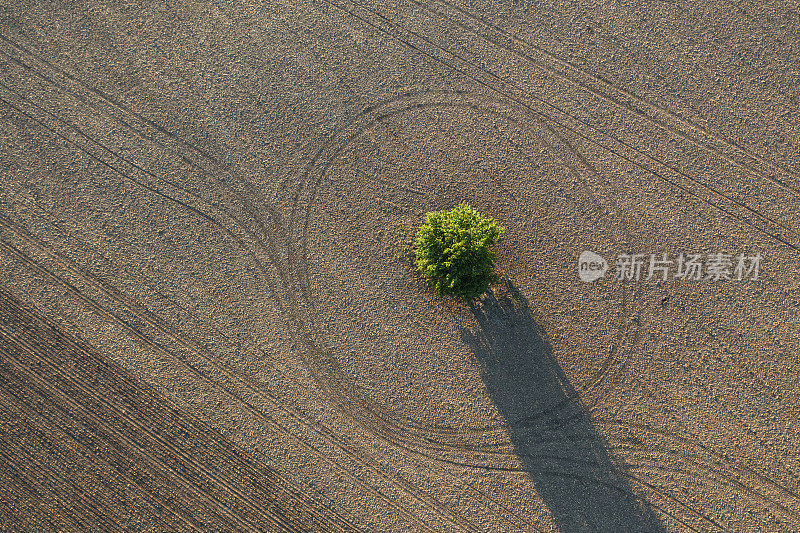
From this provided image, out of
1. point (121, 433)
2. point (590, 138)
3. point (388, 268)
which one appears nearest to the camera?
point (121, 433)

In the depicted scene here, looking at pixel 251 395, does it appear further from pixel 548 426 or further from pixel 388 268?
pixel 548 426

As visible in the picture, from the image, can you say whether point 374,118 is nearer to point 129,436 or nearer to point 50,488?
point 129,436

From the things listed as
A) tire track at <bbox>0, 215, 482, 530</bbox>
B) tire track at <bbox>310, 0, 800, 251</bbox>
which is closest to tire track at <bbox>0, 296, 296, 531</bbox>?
Answer: tire track at <bbox>0, 215, 482, 530</bbox>

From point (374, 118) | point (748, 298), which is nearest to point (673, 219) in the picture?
point (748, 298)

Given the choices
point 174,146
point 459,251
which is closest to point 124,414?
point 174,146

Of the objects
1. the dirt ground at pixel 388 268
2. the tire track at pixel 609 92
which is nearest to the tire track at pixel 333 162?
the dirt ground at pixel 388 268

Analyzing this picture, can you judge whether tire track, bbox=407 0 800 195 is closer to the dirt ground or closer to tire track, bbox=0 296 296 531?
the dirt ground
